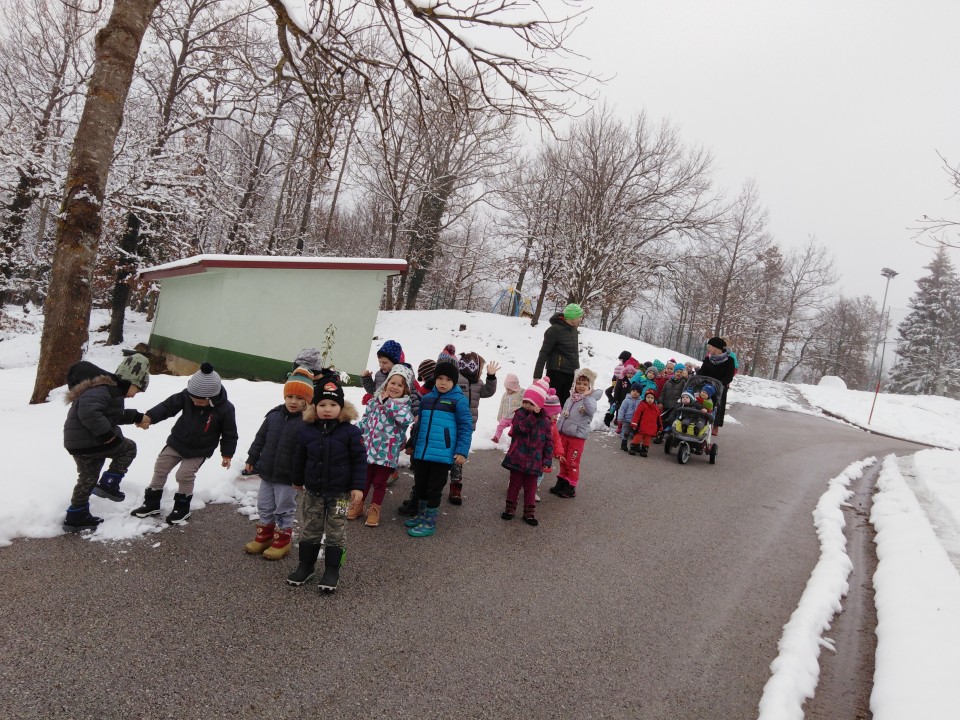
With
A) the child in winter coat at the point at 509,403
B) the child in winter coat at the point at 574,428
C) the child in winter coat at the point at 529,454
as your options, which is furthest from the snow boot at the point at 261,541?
the child in winter coat at the point at 509,403

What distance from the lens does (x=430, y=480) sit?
4.96 m

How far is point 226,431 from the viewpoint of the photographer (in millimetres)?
4430

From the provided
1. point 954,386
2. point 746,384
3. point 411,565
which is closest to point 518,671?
point 411,565

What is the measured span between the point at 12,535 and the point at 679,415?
28.6 ft

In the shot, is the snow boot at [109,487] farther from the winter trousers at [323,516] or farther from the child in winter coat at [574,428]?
the child in winter coat at [574,428]

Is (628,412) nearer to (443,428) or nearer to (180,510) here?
(443,428)

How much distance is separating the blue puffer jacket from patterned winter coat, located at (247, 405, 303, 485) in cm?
129

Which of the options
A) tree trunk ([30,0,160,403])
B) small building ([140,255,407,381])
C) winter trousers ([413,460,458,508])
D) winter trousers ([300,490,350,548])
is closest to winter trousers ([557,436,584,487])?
winter trousers ([413,460,458,508])

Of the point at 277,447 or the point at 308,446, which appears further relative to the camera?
the point at 277,447

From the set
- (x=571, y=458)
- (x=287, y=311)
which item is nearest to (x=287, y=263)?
(x=287, y=311)

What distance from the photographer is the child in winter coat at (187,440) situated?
425 cm

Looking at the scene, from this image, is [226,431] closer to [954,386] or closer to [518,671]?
[518,671]

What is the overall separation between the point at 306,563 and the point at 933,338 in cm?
5435

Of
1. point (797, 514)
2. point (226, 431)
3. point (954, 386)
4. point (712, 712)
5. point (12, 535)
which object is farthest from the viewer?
point (954, 386)
